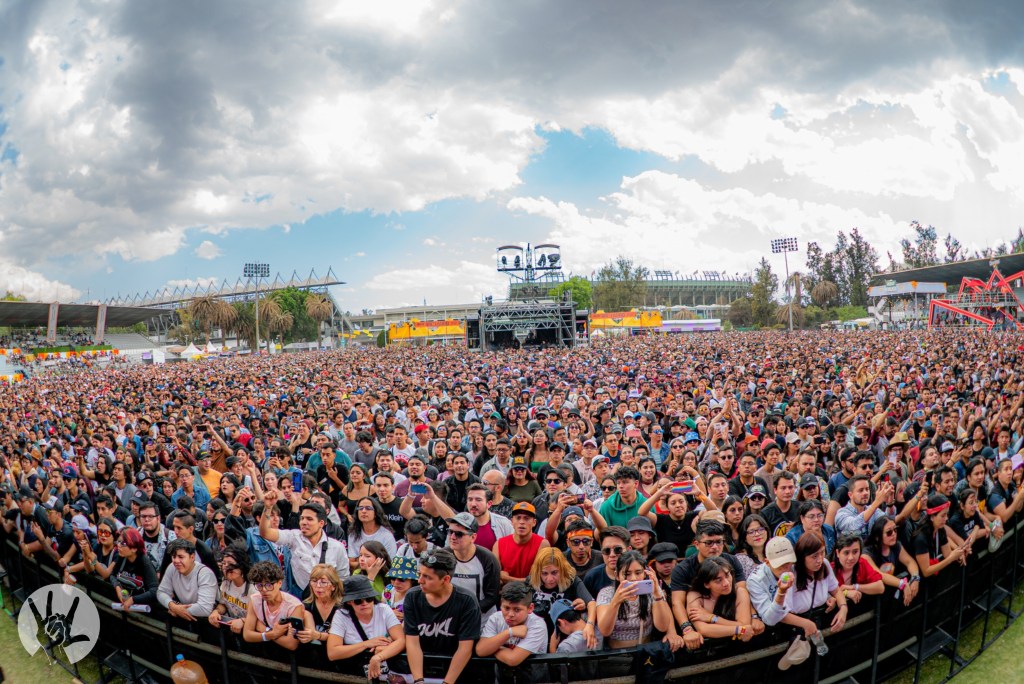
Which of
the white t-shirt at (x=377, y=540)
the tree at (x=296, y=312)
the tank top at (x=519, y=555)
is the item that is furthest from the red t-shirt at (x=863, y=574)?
the tree at (x=296, y=312)

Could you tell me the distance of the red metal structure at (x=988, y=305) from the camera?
148ft

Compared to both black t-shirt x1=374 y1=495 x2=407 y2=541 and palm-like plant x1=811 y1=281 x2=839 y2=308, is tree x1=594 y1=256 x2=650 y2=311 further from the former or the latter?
black t-shirt x1=374 y1=495 x2=407 y2=541

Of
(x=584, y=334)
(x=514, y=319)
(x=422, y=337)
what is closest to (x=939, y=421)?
(x=514, y=319)

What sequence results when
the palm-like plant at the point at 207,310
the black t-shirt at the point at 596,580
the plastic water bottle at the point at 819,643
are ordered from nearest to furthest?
1. the plastic water bottle at the point at 819,643
2. the black t-shirt at the point at 596,580
3. the palm-like plant at the point at 207,310

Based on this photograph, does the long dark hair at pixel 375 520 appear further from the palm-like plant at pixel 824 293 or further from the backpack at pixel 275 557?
the palm-like plant at pixel 824 293

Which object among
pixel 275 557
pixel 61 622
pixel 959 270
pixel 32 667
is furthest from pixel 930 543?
pixel 959 270

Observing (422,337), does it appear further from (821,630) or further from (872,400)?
(821,630)

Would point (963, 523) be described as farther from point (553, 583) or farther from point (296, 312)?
point (296, 312)

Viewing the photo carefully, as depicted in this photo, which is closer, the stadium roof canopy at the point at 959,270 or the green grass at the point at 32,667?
the green grass at the point at 32,667

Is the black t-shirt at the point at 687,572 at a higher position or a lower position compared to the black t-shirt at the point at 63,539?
higher

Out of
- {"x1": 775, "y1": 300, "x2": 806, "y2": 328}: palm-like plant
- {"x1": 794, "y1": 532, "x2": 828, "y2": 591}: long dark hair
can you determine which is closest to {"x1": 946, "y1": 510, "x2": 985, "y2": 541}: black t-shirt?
{"x1": 794, "y1": 532, "x2": 828, "y2": 591}: long dark hair

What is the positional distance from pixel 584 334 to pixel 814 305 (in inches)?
2356

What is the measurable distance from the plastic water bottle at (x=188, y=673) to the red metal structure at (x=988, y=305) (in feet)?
169

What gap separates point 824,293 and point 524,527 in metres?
86.5
